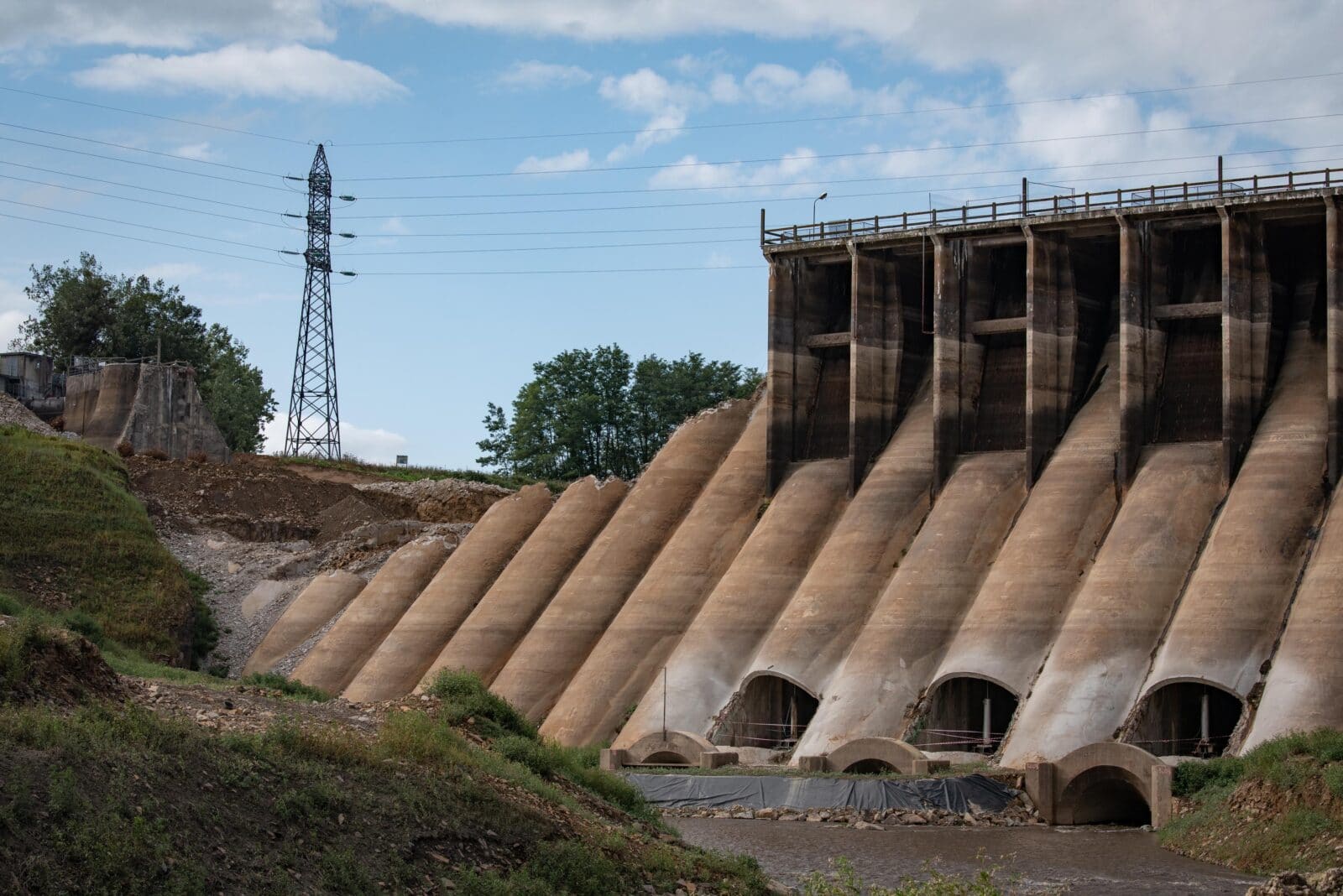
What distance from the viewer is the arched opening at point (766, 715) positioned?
54.7 metres

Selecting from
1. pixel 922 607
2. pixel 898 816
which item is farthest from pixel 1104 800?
pixel 922 607

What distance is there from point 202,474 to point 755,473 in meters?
29.6

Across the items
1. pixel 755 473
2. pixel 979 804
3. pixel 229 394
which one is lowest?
pixel 979 804

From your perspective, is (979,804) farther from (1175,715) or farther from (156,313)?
(156,313)

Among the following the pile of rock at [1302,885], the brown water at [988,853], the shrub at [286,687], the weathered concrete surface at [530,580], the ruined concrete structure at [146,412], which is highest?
the ruined concrete structure at [146,412]

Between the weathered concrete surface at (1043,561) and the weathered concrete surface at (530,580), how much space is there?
18.2 metres

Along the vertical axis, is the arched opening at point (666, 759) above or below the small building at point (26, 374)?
below

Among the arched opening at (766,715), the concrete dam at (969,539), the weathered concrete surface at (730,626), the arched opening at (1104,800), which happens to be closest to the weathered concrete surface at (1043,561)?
the concrete dam at (969,539)

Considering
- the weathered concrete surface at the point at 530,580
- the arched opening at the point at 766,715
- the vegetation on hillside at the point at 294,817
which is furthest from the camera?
the weathered concrete surface at the point at 530,580

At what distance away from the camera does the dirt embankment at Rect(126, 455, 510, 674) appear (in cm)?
7144

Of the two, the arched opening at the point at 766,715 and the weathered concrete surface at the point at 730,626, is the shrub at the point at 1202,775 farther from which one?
the weathered concrete surface at the point at 730,626

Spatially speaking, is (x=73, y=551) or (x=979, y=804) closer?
(x=979, y=804)

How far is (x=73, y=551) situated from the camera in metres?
63.6

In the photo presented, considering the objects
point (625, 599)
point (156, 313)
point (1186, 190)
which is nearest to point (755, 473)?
point (625, 599)
